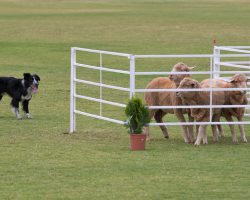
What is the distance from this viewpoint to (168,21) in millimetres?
56750

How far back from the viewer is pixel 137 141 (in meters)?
14.9

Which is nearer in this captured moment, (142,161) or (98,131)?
(142,161)

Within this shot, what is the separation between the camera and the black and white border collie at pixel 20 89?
19.8 metres

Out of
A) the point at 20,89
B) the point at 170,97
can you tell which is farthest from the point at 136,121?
the point at 20,89

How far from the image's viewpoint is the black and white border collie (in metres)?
19.8

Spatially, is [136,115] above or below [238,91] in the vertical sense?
below

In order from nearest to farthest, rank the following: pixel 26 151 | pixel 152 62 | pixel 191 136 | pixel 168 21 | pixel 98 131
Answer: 1. pixel 26 151
2. pixel 191 136
3. pixel 98 131
4. pixel 152 62
5. pixel 168 21

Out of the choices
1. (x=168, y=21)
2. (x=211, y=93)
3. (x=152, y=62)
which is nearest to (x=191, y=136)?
(x=211, y=93)

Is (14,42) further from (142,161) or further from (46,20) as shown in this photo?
(142,161)

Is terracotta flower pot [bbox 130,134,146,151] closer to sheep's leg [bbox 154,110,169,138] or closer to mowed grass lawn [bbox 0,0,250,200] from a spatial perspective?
mowed grass lawn [bbox 0,0,250,200]

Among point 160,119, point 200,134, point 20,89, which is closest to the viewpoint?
point 200,134

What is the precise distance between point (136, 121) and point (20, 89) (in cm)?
574

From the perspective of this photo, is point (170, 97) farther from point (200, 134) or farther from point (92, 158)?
point (92, 158)

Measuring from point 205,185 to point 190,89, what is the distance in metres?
3.60
